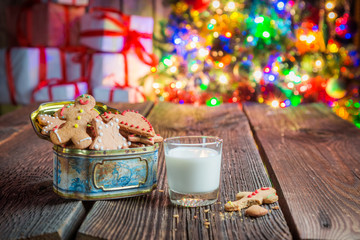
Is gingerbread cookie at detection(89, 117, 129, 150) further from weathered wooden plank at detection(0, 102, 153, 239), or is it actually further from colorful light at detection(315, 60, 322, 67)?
colorful light at detection(315, 60, 322, 67)

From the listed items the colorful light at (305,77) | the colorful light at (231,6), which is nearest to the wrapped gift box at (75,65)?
the colorful light at (231,6)

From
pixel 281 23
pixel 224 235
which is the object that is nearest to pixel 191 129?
pixel 224 235

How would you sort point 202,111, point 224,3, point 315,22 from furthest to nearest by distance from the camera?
1. point 315,22
2. point 224,3
3. point 202,111

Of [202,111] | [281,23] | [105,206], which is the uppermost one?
[281,23]

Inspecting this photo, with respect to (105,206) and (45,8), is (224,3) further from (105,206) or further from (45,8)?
(105,206)

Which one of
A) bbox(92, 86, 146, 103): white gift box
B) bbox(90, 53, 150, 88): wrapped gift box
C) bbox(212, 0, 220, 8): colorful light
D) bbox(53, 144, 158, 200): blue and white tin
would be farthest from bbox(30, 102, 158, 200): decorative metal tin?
bbox(212, 0, 220, 8): colorful light

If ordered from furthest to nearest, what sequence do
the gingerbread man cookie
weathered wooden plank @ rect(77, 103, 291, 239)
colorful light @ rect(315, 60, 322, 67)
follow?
colorful light @ rect(315, 60, 322, 67) → the gingerbread man cookie → weathered wooden plank @ rect(77, 103, 291, 239)

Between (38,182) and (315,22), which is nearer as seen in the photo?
(38,182)
